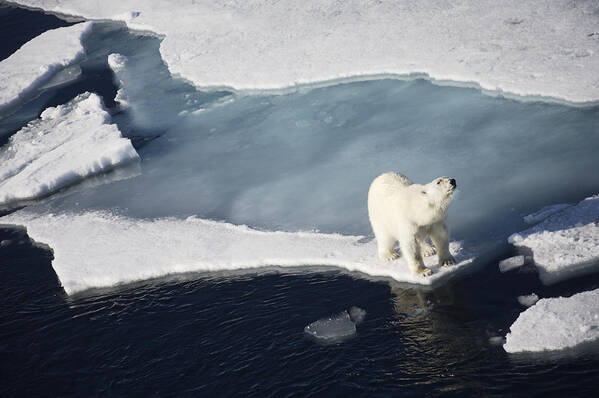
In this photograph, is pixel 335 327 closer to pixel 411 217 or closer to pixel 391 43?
pixel 411 217

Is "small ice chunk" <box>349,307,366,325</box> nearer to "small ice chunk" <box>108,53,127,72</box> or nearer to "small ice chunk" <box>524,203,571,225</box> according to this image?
"small ice chunk" <box>524,203,571,225</box>

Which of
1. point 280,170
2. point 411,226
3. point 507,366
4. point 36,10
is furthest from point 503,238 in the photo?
point 36,10

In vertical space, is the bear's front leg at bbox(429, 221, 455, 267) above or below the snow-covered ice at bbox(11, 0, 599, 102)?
below

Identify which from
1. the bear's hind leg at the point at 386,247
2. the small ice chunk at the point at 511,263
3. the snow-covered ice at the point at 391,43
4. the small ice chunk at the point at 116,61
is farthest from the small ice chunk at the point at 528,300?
the small ice chunk at the point at 116,61

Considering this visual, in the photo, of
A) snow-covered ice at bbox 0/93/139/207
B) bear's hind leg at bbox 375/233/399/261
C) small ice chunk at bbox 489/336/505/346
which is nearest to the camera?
small ice chunk at bbox 489/336/505/346

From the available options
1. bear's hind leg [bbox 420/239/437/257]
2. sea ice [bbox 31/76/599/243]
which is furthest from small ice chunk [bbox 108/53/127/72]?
bear's hind leg [bbox 420/239/437/257]

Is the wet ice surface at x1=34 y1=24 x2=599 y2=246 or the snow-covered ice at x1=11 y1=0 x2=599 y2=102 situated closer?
the wet ice surface at x1=34 y1=24 x2=599 y2=246
